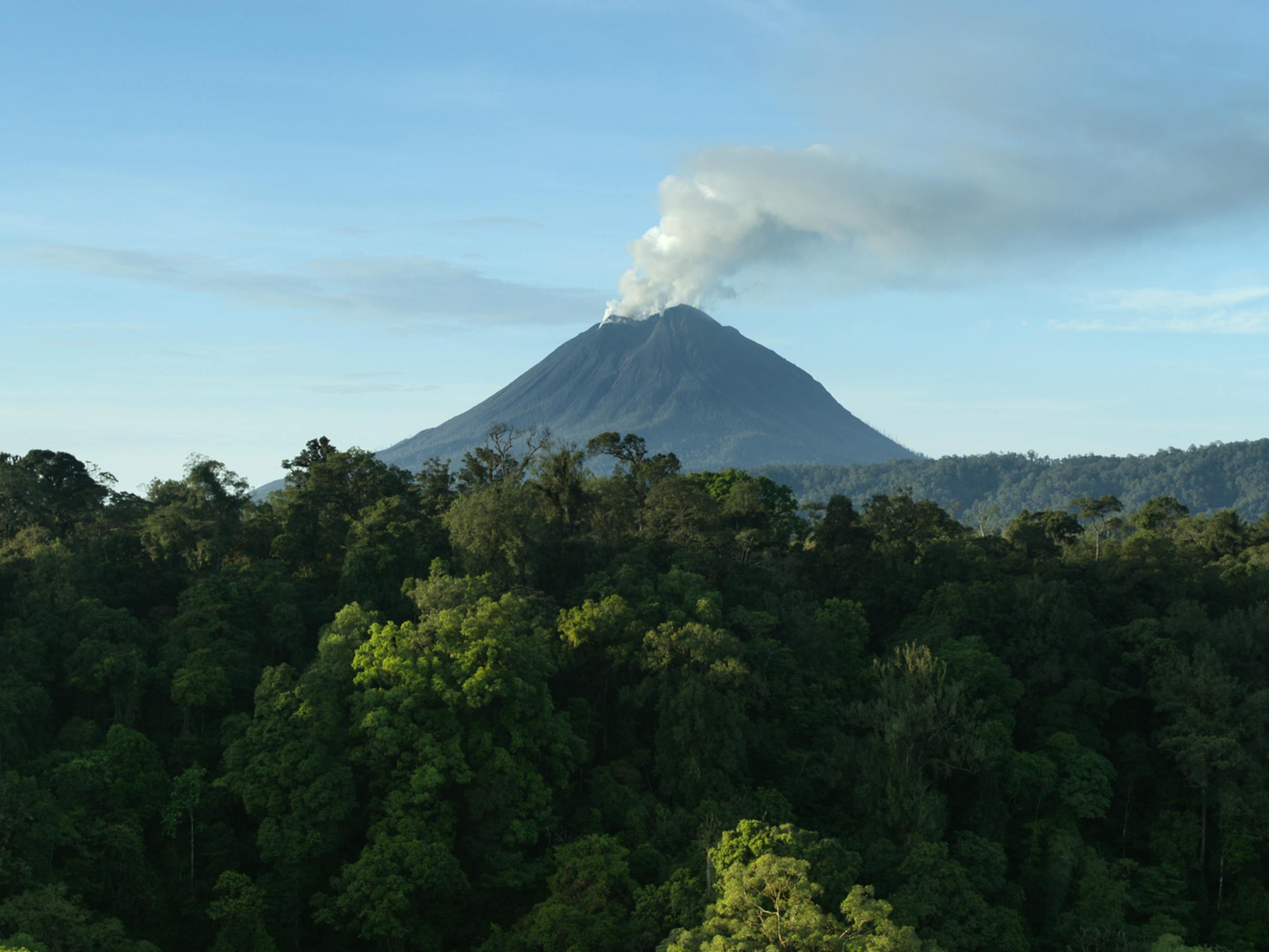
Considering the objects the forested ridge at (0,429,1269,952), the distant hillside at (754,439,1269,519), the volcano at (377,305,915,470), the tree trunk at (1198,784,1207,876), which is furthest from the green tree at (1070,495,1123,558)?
the volcano at (377,305,915,470)

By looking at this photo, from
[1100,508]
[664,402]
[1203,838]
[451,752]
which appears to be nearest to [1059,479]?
[664,402]

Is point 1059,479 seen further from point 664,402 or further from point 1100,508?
point 1100,508

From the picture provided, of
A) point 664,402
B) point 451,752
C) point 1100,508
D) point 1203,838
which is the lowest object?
point 1203,838

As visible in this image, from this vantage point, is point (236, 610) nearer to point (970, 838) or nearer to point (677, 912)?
point (677, 912)

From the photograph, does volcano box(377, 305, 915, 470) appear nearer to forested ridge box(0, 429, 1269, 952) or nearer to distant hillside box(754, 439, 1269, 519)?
distant hillside box(754, 439, 1269, 519)

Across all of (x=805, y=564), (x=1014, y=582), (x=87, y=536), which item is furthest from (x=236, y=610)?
(x=1014, y=582)

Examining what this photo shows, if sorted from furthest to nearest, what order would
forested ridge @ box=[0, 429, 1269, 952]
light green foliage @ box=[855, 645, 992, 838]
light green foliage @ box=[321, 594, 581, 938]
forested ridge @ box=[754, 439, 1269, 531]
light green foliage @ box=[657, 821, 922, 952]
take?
forested ridge @ box=[754, 439, 1269, 531] → light green foliage @ box=[855, 645, 992, 838] → light green foliage @ box=[321, 594, 581, 938] → forested ridge @ box=[0, 429, 1269, 952] → light green foliage @ box=[657, 821, 922, 952]

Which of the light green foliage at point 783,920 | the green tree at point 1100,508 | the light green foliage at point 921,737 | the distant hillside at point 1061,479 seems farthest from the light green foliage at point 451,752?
the distant hillside at point 1061,479
